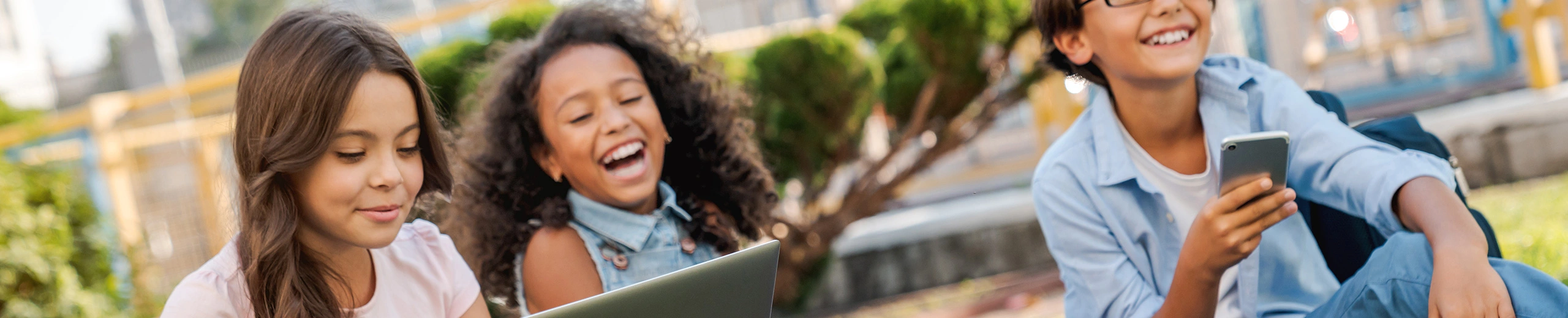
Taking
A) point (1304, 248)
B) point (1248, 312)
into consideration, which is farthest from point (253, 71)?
point (1304, 248)

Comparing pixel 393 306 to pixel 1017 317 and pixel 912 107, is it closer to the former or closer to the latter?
pixel 1017 317

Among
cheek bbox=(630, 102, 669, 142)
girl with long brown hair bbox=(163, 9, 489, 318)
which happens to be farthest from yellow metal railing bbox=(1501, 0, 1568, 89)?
girl with long brown hair bbox=(163, 9, 489, 318)

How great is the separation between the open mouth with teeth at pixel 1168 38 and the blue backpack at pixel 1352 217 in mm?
323

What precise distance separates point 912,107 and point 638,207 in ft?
9.82

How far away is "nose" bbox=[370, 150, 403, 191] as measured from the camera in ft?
4.63

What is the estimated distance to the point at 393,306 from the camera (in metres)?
1.59

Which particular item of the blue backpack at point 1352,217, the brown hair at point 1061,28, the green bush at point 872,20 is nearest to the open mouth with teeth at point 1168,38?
the brown hair at point 1061,28

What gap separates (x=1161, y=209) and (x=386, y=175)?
131 centimetres

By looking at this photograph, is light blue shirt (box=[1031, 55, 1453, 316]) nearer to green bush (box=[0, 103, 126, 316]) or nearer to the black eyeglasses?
the black eyeglasses

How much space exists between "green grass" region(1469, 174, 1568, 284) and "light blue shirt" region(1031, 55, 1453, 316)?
0.81m

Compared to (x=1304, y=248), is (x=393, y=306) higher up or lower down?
higher up

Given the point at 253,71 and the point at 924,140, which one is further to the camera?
the point at 924,140

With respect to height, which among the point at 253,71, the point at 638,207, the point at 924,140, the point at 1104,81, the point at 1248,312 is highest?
the point at 253,71

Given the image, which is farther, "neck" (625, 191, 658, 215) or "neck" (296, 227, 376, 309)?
"neck" (625, 191, 658, 215)
